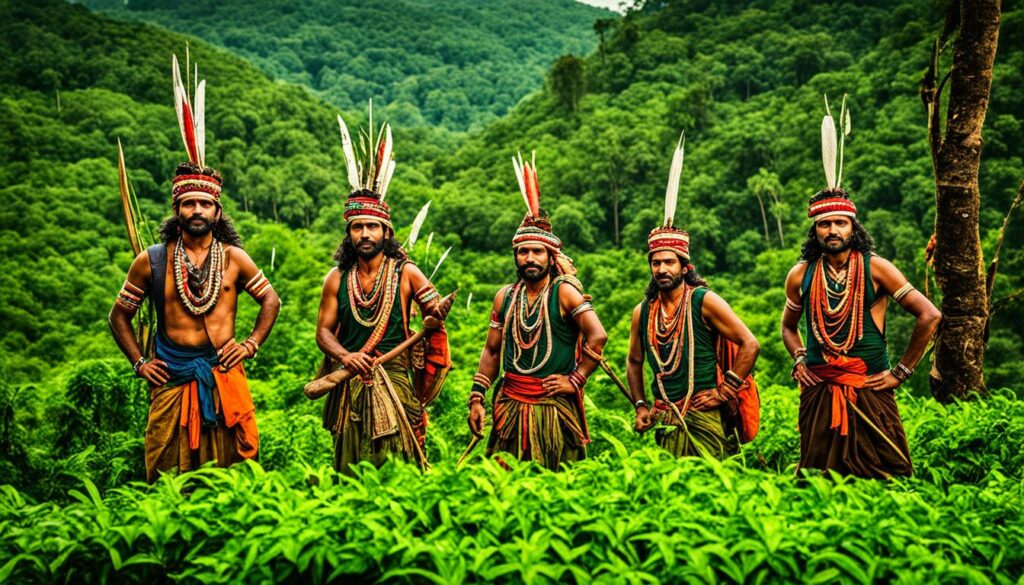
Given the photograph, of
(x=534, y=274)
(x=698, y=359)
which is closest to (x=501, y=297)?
(x=534, y=274)

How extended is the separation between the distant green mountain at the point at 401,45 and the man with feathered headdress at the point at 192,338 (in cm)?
8961

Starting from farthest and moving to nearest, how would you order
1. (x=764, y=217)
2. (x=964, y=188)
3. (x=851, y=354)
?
(x=764, y=217) < (x=964, y=188) < (x=851, y=354)

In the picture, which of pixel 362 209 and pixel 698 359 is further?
pixel 362 209

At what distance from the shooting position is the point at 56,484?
6457mm

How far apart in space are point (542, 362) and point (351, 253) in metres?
1.32

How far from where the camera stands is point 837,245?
193 inches

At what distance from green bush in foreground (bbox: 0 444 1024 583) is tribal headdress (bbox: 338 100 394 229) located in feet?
6.26

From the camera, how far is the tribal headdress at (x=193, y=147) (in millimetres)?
4910

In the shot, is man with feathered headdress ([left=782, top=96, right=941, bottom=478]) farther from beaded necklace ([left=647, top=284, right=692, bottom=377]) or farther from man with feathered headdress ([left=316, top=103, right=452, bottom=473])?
man with feathered headdress ([left=316, top=103, right=452, bottom=473])

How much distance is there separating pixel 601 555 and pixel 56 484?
4980 millimetres

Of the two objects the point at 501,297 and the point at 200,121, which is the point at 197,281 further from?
the point at 501,297

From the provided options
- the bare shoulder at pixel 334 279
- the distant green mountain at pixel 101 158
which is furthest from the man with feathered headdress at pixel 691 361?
the distant green mountain at pixel 101 158

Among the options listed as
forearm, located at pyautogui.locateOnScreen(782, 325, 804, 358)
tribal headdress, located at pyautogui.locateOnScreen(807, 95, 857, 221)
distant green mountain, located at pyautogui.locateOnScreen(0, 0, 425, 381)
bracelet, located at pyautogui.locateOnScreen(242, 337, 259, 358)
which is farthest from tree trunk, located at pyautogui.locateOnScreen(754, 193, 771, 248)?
bracelet, located at pyautogui.locateOnScreen(242, 337, 259, 358)

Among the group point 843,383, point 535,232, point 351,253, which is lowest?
point 843,383
